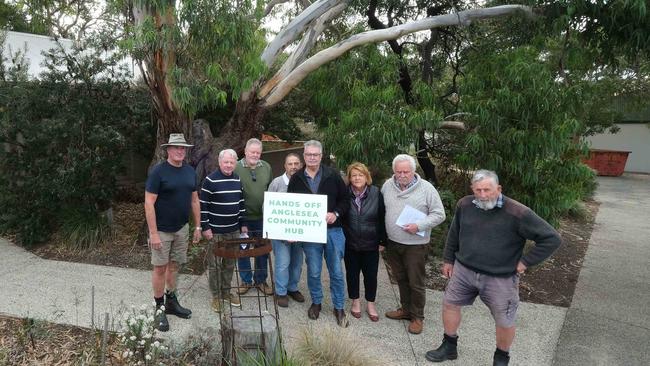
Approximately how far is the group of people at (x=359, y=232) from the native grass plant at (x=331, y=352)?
2.39 feet

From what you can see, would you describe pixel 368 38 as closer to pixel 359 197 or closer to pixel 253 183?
pixel 253 183

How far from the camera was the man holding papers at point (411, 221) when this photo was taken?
4059 mm

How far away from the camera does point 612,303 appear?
541cm

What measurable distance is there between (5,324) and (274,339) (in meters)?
2.65

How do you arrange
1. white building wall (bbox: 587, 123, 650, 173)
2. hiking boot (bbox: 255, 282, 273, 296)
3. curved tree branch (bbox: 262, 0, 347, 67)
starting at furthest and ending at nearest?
white building wall (bbox: 587, 123, 650, 173) < curved tree branch (bbox: 262, 0, 347, 67) < hiking boot (bbox: 255, 282, 273, 296)

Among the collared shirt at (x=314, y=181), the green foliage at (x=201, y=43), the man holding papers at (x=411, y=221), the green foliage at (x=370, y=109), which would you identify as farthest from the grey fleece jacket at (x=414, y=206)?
the green foliage at (x=201, y=43)

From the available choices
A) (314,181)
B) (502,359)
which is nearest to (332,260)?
(314,181)

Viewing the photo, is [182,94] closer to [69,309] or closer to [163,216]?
[163,216]

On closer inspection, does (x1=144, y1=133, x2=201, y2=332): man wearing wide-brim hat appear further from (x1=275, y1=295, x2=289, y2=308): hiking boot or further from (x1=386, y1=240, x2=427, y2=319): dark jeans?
(x1=386, y1=240, x2=427, y2=319): dark jeans

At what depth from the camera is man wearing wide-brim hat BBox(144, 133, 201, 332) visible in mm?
4000

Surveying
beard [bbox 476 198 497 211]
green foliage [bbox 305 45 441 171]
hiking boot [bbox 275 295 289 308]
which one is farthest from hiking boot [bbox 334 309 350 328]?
green foliage [bbox 305 45 441 171]

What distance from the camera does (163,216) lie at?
4.12 metres

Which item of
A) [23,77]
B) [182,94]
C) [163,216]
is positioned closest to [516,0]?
[182,94]

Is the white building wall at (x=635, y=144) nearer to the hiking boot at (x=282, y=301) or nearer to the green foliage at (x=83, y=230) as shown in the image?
the hiking boot at (x=282, y=301)
